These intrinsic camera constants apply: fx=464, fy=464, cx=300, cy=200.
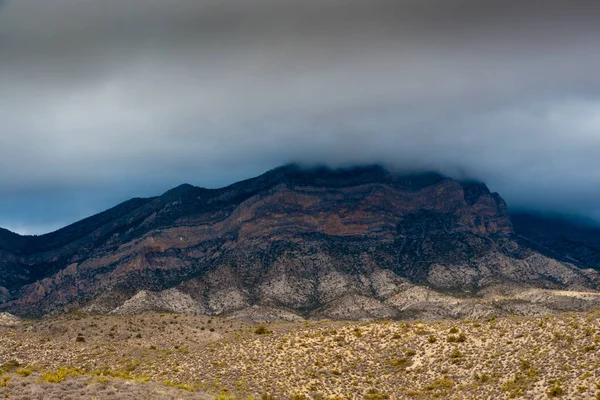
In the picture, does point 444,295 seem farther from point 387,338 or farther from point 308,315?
point 387,338

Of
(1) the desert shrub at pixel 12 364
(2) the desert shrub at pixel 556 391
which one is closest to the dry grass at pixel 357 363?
(2) the desert shrub at pixel 556 391

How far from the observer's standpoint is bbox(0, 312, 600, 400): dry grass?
40875 mm

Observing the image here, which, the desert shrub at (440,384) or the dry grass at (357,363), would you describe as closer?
the dry grass at (357,363)

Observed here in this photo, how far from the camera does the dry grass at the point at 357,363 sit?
4088cm

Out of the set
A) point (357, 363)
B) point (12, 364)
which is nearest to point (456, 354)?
point (357, 363)

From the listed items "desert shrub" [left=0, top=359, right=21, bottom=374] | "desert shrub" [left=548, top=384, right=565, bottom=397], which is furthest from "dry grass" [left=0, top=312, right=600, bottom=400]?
"desert shrub" [left=0, top=359, right=21, bottom=374]

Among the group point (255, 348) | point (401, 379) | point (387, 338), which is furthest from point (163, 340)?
point (401, 379)

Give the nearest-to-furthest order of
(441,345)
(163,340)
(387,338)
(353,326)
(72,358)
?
(441,345) < (387,338) < (353,326) < (72,358) < (163,340)

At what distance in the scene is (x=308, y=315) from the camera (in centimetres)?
16762

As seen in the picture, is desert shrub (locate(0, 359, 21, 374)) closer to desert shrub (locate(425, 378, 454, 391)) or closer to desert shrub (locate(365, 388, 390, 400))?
desert shrub (locate(365, 388, 390, 400))

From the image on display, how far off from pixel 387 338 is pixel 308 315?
110m

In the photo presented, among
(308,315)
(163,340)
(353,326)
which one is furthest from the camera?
(308,315)

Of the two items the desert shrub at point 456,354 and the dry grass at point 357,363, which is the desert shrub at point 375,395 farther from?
the desert shrub at point 456,354

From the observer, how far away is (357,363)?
55312 mm
